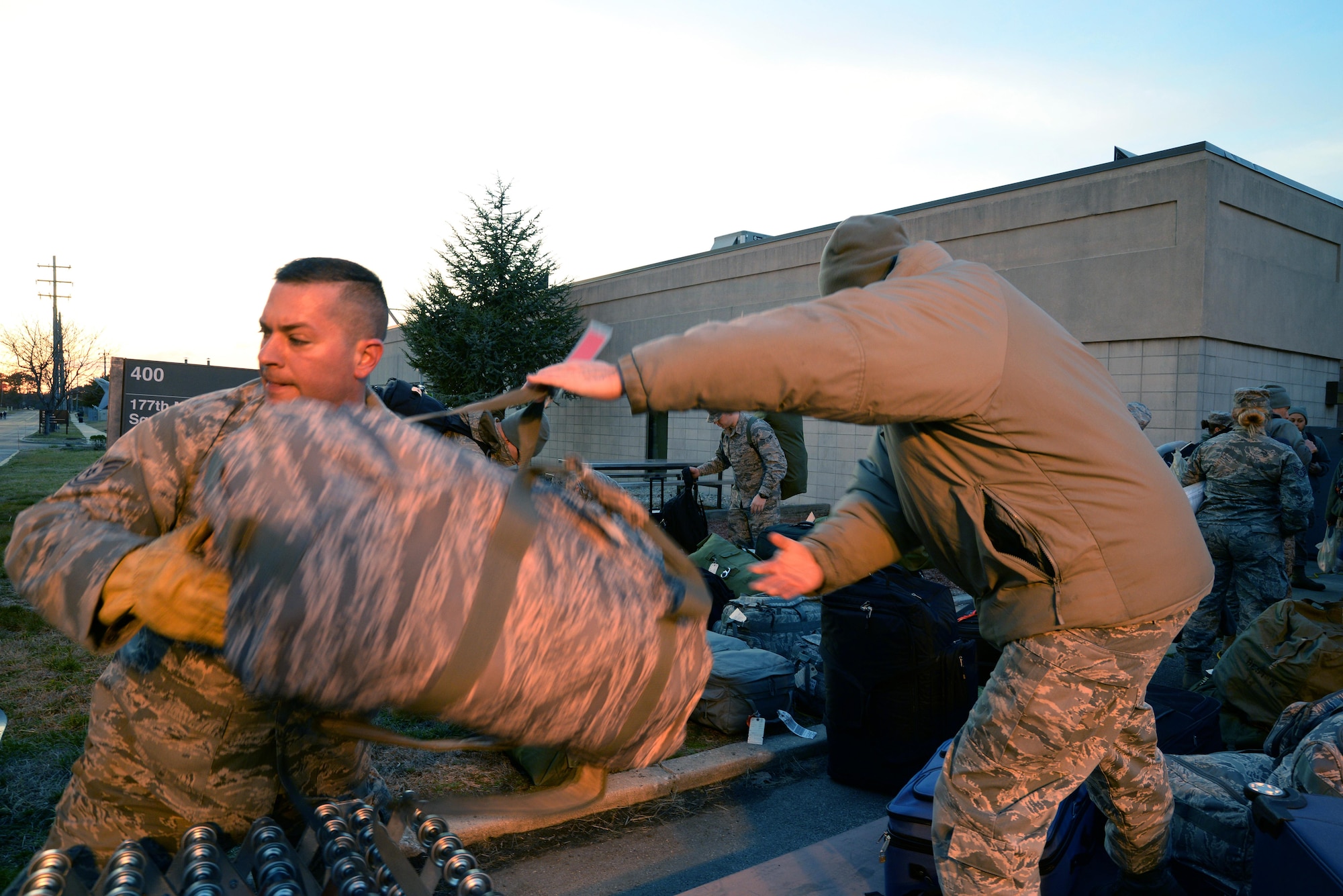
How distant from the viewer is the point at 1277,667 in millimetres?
4062

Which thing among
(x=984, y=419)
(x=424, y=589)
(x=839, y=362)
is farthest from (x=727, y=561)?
(x=424, y=589)

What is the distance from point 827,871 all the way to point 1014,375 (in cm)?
226

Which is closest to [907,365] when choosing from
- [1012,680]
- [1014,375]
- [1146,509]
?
[1014,375]

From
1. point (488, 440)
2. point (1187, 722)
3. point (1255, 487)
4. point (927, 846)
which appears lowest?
point (927, 846)

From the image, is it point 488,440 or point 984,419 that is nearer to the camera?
point 984,419

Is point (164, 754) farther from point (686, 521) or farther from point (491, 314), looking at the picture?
point (491, 314)

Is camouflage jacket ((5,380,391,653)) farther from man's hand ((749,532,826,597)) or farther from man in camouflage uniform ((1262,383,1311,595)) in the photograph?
man in camouflage uniform ((1262,383,1311,595))

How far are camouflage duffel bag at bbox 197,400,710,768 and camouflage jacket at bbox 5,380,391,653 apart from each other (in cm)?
29

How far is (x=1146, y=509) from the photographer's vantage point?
2146 millimetres

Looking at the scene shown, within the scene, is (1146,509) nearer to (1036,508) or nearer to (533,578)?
(1036,508)

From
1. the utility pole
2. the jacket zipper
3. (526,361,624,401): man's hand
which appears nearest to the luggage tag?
the jacket zipper

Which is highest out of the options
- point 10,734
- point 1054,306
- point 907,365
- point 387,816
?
point 1054,306

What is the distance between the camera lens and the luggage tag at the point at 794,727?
488cm

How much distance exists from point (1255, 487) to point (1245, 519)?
257mm
